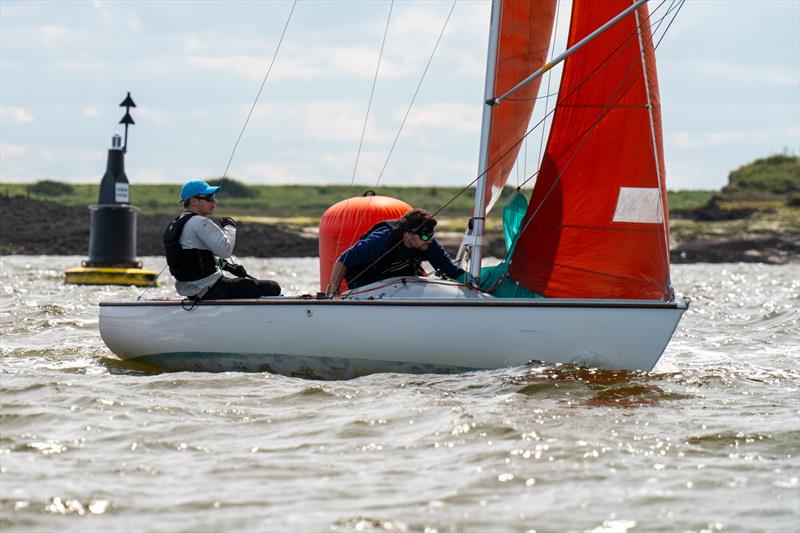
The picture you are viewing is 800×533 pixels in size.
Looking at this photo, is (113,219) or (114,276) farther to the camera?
(113,219)

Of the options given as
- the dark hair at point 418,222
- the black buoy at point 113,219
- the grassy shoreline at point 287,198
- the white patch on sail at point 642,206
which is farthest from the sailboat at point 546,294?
the grassy shoreline at point 287,198

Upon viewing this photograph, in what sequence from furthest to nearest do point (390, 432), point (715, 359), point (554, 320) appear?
point (715, 359)
point (554, 320)
point (390, 432)

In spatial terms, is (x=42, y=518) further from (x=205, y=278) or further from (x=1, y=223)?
(x=1, y=223)

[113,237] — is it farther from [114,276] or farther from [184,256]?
[184,256]

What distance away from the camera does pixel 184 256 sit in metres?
11.4

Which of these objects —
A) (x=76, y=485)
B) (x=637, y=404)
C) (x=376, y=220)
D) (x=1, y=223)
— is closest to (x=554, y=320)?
(x=637, y=404)

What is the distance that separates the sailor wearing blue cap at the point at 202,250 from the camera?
11.2 m

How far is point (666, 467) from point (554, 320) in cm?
324

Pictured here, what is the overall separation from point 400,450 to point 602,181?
460 centimetres

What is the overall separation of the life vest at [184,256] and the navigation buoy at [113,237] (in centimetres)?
1443

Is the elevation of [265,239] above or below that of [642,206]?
below

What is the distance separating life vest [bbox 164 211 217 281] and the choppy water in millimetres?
559

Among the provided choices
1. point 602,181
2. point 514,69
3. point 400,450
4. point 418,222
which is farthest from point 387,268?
point 400,450

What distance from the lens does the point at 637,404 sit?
31.0 feet
